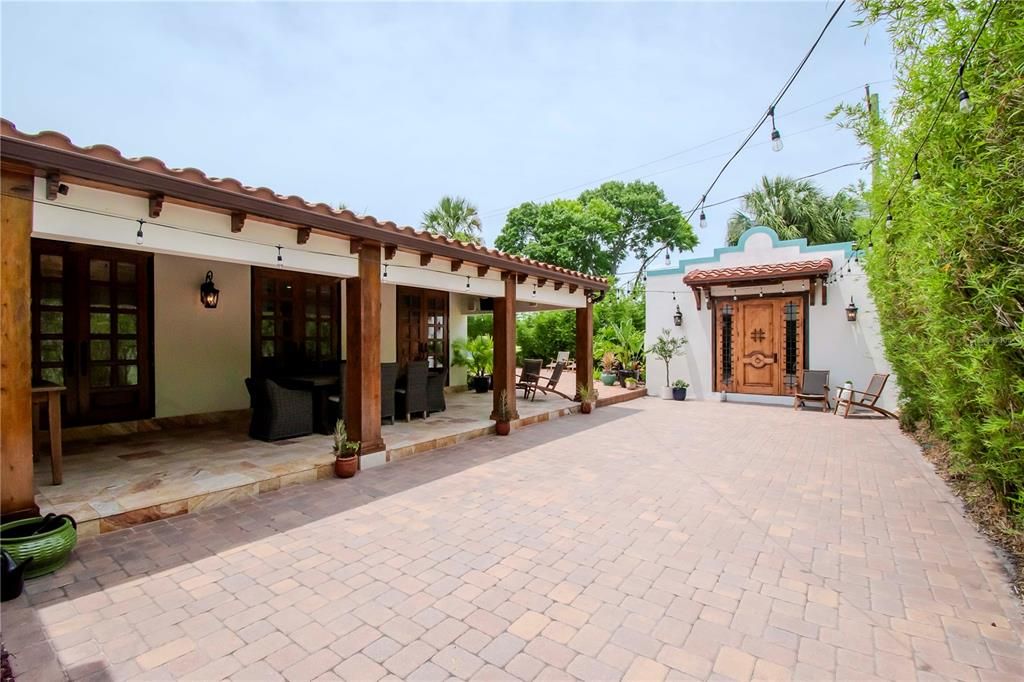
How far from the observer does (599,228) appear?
1009 inches

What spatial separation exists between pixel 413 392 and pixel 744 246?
372 inches

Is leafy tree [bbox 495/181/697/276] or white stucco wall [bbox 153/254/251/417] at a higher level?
leafy tree [bbox 495/181/697/276]

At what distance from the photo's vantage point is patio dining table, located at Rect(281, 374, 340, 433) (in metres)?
6.84

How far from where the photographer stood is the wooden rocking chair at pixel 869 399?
9.34m

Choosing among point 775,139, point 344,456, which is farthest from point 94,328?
point 775,139

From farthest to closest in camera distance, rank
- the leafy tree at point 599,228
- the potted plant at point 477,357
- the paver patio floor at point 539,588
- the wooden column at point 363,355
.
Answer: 1. the leafy tree at point 599,228
2. the potted plant at point 477,357
3. the wooden column at point 363,355
4. the paver patio floor at point 539,588

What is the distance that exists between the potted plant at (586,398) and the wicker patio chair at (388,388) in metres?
4.34

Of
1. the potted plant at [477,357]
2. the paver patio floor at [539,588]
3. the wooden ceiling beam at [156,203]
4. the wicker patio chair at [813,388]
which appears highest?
the wooden ceiling beam at [156,203]

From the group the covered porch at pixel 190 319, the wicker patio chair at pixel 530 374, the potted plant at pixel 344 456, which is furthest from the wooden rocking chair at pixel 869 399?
the potted plant at pixel 344 456

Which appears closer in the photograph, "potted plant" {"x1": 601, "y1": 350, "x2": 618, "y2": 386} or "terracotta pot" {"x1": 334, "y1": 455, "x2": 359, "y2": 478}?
"terracotta pot" {"x1": 334, "y1": 455, "x2": 359, "y2": 478}

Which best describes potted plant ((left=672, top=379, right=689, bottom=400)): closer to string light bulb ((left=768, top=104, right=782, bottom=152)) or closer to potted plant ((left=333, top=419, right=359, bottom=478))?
string light bulb ((left=768, top=104, right=782, bottom=152))

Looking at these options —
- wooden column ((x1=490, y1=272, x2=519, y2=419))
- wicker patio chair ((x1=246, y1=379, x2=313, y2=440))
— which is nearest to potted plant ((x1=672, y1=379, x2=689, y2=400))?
wooden column ((x1=490, y1=272, x2=519, y2=419))

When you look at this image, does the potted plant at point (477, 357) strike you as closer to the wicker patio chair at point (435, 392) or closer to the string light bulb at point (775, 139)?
the wicker patio chair at point (435, 392)

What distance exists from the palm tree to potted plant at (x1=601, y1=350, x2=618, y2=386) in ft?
38.0
